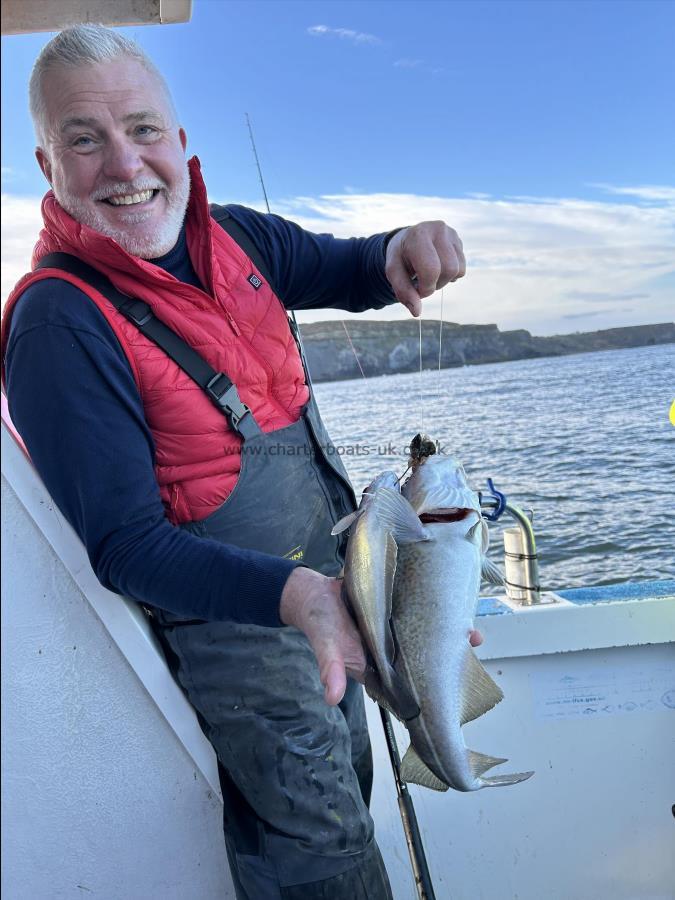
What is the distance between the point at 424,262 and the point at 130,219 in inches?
34.3

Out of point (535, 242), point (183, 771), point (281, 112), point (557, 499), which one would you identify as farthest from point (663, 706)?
point (535, 242)

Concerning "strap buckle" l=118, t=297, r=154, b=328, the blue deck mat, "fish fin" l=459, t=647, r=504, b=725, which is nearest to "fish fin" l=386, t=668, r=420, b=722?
"fish fin" l=459, t=647, r=504, b=725

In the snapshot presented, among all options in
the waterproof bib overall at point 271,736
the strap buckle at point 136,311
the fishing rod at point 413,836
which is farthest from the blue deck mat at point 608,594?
the strap buckle at point 136,311

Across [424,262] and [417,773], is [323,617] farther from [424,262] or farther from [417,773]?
[424,262]

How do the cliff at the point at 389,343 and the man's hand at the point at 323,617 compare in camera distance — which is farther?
the cliff at the point at 389,343

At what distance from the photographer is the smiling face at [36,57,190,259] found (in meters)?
2.09

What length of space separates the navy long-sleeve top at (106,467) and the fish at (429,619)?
243 millimetres

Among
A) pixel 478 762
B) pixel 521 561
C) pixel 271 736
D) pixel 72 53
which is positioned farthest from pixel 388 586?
pixel 521 561

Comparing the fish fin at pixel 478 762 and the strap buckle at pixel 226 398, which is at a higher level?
the strap buckle at pixel 226 398

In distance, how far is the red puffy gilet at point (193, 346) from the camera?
198 cm

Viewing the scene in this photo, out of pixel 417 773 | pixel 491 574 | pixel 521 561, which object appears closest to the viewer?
pixel 417 773

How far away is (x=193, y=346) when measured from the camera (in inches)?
82.0

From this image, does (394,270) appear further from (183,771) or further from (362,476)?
(362,476)

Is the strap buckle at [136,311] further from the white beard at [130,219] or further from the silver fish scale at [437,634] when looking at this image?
the silver fish scale at [437,634]
